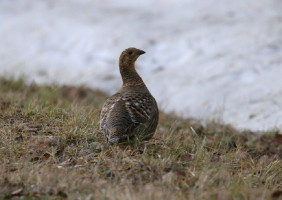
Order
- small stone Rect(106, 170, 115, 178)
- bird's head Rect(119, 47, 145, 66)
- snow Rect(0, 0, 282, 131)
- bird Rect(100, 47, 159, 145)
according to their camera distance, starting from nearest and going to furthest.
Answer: small stone Rect(106, 170, 115, 178)
bird Rect(100, 47, 159, 145)
bird's head Rect(119, 47, 145, 66)
snow Rect(0, 0, 282, 131)

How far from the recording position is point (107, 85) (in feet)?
35.9

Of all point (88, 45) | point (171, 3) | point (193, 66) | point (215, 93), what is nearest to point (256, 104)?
point (215, 93)

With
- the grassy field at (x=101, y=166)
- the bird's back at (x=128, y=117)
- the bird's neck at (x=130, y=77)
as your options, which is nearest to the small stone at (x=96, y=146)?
the grassy field at (x=101, y=166)

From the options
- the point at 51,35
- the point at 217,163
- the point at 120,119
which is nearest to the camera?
the point at 217,163

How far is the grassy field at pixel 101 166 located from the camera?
4.15 metres

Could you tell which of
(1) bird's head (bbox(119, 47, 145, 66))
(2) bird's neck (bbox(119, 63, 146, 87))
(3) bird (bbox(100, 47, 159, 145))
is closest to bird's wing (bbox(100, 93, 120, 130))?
(3) bird (bbox(100, 47, 159, 145))

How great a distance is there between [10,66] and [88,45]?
1.91 meters

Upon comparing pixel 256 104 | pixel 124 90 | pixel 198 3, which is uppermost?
pixel 198 3

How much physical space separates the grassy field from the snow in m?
2.91

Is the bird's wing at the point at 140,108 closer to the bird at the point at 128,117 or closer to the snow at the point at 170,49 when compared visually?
the bird at the point at 128,117

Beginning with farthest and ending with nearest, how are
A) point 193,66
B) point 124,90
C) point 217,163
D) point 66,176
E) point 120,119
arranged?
1. point 193,66
2. point 124,90
3. point 120,119
4. point 217,163
5. point 66,176

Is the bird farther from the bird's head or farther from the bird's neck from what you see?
the bird's head

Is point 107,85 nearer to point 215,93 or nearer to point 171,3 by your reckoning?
point 215,93

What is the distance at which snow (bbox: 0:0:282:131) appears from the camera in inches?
368
